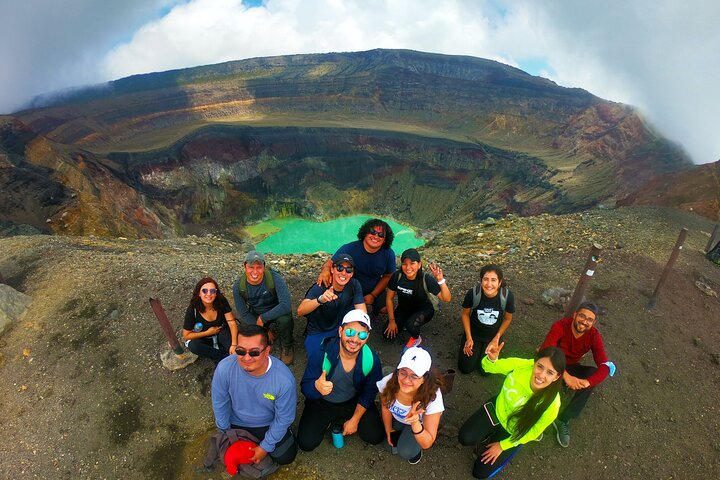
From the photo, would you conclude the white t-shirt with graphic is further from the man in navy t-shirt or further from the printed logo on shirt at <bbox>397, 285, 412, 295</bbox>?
the printed logo on shirt at <bbox>397, 285, 412, 295</bbox>

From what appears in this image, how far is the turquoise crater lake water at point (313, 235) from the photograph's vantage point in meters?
36.9

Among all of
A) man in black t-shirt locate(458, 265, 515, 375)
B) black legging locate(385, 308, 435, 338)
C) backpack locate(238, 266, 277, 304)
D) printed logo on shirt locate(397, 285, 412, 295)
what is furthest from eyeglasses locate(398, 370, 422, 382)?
backpack locate(238, 266, 277, 304)

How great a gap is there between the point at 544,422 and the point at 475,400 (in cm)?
168

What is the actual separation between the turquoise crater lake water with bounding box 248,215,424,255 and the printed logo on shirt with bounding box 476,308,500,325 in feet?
91.0

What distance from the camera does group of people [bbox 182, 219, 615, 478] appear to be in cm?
370

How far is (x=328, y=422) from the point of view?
4.56 metres

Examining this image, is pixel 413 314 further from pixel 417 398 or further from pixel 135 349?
pixel 135 349

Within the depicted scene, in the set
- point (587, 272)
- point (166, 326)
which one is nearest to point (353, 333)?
point (166, 326)

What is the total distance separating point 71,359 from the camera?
6363 mm

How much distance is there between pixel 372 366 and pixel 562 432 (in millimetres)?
2944

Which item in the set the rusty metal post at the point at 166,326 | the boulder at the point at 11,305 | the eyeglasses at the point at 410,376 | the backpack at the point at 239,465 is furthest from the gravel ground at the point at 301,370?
the eyeglasses at the point at 410,376

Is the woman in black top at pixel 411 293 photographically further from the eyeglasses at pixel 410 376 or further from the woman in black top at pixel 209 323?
the woman in black top at pixel 209 323

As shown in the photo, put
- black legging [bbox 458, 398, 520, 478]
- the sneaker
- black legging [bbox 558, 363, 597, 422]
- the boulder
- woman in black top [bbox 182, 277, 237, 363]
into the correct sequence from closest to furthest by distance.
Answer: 1. black legging [bbox 458, 398, 520, 478]
2. the sneaker
3. black legging [bbox 558, 363, 597, 422]
4. woman in black top [bbox 182, 277, 237, 363]
5. the boulder

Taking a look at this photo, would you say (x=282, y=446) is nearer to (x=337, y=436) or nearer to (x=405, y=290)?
(x=337, y=436)
